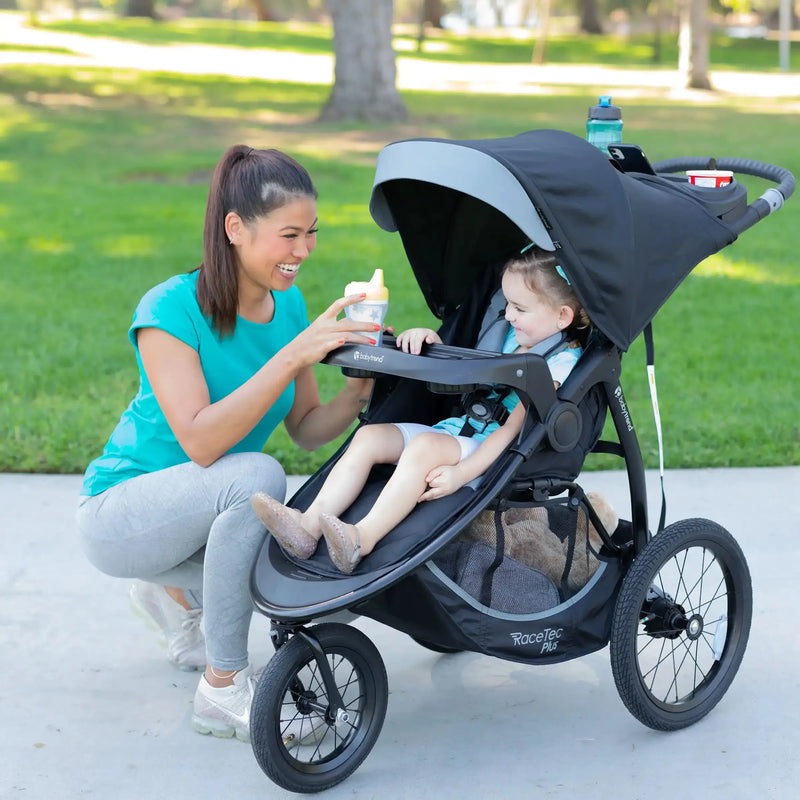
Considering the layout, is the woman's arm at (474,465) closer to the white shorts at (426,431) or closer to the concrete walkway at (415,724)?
the white shorts at (426,431)

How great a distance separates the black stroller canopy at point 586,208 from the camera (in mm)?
2713

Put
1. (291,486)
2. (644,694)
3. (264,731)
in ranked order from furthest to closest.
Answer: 1. (291,486)
2. (644,694)
3. (264,731)

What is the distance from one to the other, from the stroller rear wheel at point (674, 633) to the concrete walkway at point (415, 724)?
9cm

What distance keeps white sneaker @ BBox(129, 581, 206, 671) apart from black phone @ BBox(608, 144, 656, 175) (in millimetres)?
1718

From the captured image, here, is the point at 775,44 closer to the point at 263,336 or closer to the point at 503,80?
the point at 503,80

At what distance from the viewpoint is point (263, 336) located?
10.6 ft

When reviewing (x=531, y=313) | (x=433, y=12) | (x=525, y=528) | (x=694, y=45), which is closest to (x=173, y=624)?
(x=525, y=528)

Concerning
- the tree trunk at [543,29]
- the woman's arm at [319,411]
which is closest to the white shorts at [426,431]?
the woman's arm at [319,411]

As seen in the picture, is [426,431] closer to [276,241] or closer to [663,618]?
[276,241]

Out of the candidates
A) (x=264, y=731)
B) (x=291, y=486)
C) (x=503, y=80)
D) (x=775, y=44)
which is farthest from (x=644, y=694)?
(x=775, y=44)

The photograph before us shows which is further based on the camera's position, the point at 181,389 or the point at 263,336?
the point at 263,336

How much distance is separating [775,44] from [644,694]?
3998cm

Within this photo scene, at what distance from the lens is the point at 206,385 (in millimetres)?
3018

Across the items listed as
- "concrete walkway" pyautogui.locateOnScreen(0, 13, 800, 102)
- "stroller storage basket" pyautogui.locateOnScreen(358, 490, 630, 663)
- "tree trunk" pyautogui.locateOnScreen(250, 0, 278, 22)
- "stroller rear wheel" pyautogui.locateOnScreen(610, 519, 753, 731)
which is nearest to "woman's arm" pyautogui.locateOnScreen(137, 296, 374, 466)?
"stroller storage basket" pyautogui.locateOnScreen(358, 490, 630, 663)
